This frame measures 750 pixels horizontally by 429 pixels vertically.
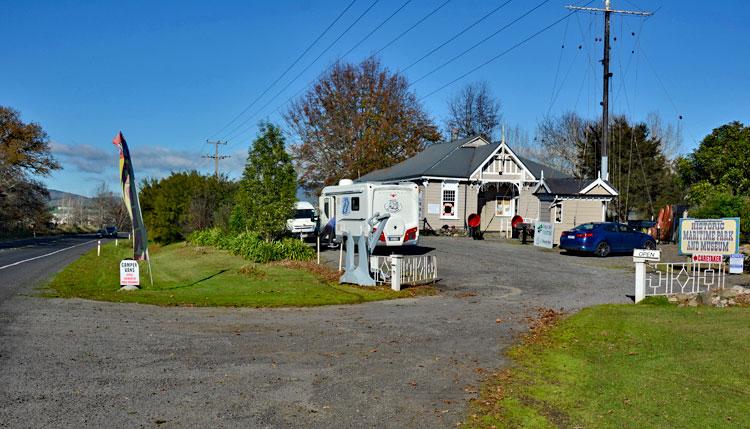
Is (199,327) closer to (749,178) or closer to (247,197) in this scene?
(247,197)

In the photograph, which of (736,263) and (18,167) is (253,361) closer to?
(736,263)

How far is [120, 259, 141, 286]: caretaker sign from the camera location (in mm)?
15367

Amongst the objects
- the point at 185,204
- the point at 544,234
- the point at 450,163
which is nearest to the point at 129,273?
the point at 544,234

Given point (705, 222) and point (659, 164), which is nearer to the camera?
point (705, 222)

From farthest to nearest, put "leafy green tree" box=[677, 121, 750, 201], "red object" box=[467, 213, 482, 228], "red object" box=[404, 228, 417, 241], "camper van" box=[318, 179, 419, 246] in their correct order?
"leafy green tree" box=[677, 121, 750, 201] → "red object" box=[467, 213, 482, 228] → "red object" box=[404, 228, 417, 241] → "camper van" box=[318, 179, 419, 246]

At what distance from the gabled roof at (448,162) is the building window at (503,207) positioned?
3.08 m

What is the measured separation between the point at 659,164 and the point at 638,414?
181ft

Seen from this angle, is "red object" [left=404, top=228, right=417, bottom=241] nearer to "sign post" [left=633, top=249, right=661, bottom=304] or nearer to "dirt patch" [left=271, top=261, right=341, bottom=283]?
"dirt patch" [left=271, top=261, right=341, bottom=283]

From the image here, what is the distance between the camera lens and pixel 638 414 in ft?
19.8

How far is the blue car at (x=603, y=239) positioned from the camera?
23.8 m

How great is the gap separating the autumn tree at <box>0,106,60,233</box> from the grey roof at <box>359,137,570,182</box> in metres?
38.6

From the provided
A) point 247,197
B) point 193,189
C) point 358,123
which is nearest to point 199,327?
point 247,197

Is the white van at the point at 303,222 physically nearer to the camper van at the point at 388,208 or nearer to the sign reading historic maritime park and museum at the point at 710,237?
the camper van at the point at 388,208

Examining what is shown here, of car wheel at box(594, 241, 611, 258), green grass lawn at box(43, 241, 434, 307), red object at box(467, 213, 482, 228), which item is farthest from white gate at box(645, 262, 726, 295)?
red object at box(467, 213, 482, 228)
